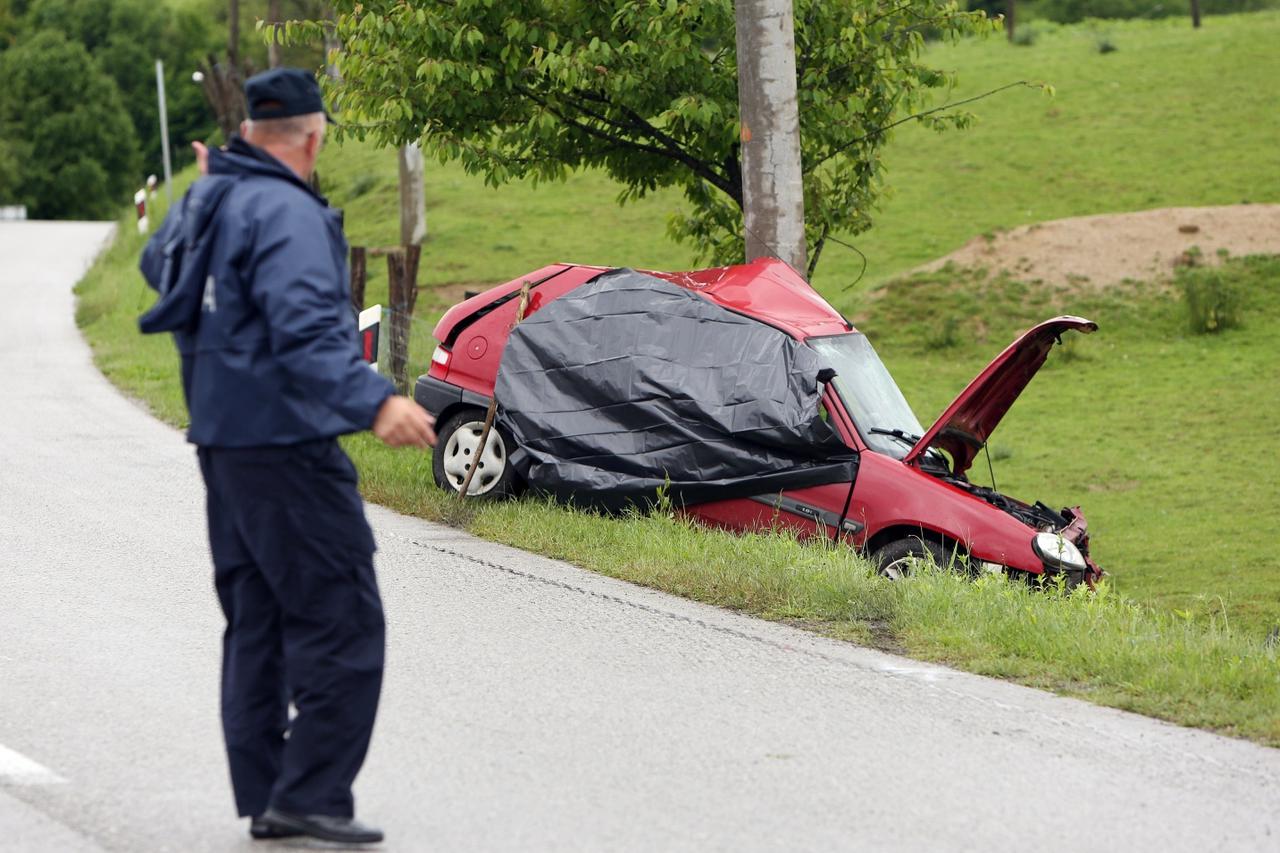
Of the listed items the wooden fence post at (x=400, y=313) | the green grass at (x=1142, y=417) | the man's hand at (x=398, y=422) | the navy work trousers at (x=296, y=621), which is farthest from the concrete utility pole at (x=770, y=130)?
the man's hand at (x=398, y=422)

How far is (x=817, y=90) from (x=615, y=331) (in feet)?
13.1

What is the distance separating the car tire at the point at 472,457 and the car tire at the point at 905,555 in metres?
2.39

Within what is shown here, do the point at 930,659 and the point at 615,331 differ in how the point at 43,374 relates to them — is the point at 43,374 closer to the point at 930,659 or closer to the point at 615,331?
the point at 615,331

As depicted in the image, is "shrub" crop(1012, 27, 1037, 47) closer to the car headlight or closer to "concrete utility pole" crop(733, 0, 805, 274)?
"concrete utility pole" crop(733, 0, 805, 274)

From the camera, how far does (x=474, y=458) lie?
10.2m

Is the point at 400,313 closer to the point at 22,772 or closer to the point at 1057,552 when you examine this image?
the point at 1057,552

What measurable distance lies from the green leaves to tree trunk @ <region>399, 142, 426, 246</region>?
655 inches

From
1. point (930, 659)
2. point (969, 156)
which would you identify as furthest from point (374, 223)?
point (930, 659)

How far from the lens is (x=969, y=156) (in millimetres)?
40250

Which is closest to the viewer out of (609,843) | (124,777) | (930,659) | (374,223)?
(609,843)

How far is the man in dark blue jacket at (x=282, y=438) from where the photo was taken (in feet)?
13.2

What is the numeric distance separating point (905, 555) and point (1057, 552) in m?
0.82

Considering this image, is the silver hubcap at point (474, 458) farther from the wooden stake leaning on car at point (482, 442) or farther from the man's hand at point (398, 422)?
the man's hand at point (398, 422)

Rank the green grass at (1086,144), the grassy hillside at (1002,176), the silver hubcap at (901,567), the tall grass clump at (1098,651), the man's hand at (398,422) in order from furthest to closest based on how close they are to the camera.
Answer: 1. the green grass at (1086,144)
2. the grassy hillside at (1002,176)
3. the silver hubcap at (901,567)
4. the tall grass clump at (1098,651)
5. the man's hand at (398,422)
